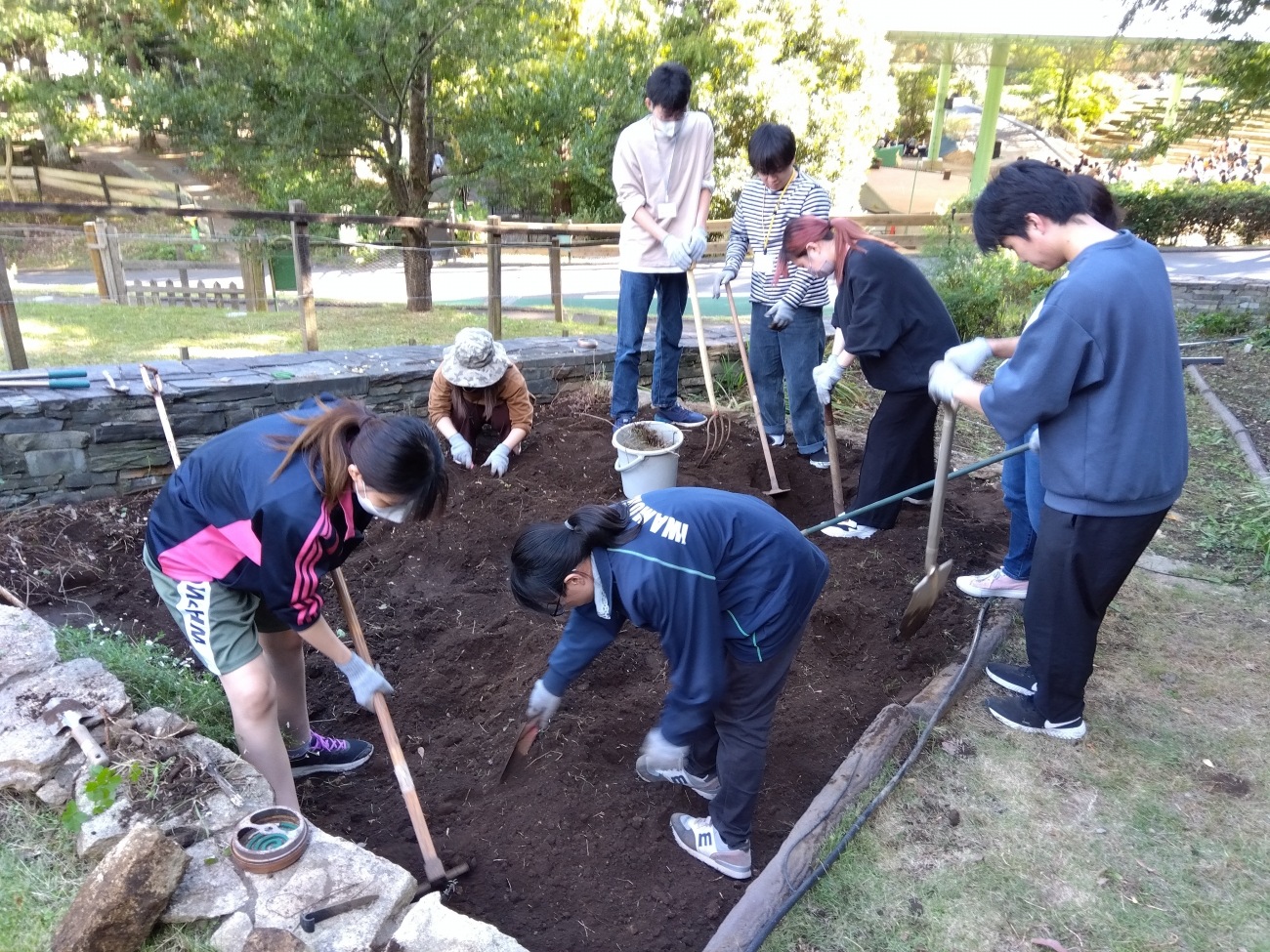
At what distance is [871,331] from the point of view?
141 inches

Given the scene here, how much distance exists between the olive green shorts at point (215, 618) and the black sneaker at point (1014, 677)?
2.52m

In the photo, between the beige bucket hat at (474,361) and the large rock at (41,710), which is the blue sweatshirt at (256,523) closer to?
the large rock at (41,710)

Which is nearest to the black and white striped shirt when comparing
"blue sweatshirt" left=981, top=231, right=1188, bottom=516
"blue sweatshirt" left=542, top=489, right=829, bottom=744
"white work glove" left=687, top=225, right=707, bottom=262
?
"white work glove" left=687, top=225, right=707, bottom=262

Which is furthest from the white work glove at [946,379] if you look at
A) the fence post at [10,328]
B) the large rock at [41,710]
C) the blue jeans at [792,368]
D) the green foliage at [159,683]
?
the fence post at [10,328]

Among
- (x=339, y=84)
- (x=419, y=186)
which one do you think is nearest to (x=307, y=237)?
(x=339, y=84)

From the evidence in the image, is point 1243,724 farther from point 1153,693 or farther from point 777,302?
point 777,302

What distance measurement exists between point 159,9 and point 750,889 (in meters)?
11.8

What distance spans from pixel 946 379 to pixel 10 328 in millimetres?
5609

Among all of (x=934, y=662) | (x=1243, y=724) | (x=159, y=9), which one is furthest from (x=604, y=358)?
(x=159, y=9)

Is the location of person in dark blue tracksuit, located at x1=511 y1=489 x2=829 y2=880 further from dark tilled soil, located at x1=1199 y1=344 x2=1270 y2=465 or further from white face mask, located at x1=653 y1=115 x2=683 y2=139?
dark tilled soil, located at x1=1199 y1=344 x2=1270 y2=465

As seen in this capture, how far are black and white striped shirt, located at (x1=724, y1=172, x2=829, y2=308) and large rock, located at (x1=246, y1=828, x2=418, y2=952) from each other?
337 cm

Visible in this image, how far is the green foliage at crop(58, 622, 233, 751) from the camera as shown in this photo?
9.07ft

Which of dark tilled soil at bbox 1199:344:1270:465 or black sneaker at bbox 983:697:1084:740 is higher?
dark tilled soil at bbox 1199:344:1270:465

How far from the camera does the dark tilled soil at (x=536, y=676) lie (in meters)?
2.39
